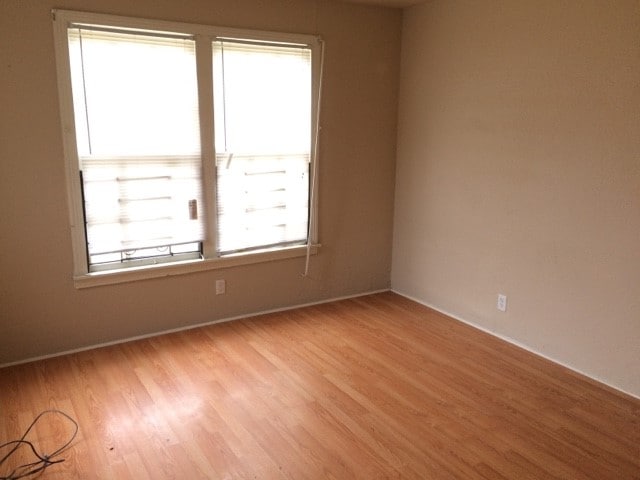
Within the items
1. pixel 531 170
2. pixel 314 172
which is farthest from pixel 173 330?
pixel 531 170

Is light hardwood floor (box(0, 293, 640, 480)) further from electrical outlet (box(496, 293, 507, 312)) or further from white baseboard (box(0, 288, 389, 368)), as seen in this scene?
electrical outlet (box(496, 293, 507, 312))

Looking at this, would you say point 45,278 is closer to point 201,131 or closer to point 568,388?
point 201,131

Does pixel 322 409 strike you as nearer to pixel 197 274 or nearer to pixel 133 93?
pixel 197 274

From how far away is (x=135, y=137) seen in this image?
326 centimetres

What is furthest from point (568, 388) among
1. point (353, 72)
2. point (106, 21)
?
point (106, 21)

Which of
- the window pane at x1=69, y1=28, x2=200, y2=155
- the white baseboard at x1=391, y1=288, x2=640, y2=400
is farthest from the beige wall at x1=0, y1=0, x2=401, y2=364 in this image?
the white baseboard at x1=391, y1=288, x2=640, y2=400

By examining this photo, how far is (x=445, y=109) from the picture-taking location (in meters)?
3.86

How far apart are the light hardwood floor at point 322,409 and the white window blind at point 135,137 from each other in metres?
0.78

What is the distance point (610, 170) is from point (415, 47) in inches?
73.4

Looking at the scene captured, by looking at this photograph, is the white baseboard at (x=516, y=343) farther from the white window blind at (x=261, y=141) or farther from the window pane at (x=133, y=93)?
the window pane at (x=133, y=93)

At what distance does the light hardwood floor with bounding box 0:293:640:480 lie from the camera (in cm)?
226

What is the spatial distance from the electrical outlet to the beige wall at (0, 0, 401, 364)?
3.92 ft

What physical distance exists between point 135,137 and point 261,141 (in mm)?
885

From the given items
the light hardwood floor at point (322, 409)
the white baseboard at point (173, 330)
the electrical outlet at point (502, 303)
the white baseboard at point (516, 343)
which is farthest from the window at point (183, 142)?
the electrical outlet at point (502, 303)
